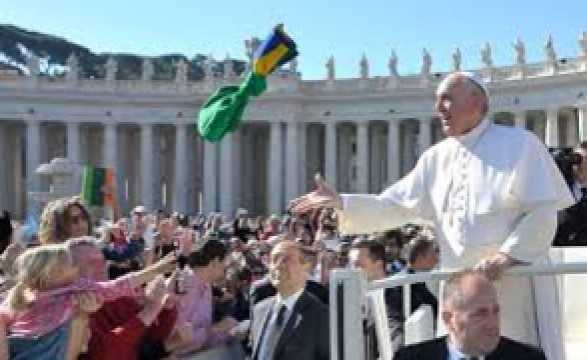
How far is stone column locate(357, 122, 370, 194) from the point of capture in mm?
68938

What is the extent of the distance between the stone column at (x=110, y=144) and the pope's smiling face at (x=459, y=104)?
6405 centimetres

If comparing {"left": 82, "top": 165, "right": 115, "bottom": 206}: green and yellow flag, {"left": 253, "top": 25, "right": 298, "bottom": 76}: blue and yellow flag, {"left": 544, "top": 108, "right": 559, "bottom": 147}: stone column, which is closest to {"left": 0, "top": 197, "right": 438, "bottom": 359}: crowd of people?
{"left": 253, "top": 25, "right": 298, "bottom": 76}: blue and yellow flag

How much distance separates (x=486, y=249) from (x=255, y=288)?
330 centimetres

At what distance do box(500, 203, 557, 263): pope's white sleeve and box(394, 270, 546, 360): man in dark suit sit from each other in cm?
103

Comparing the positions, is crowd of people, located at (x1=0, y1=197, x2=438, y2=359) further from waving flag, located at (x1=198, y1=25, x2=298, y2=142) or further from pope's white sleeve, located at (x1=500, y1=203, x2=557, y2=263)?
waving flag, located at (x1=198, y1=25, x2=298, y2=142)

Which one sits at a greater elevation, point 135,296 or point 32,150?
point 32,150

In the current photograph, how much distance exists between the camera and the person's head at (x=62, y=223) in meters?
8.20

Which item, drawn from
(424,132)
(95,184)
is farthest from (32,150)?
(95,184)

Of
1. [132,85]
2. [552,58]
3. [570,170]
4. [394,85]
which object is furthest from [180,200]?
[570,170]

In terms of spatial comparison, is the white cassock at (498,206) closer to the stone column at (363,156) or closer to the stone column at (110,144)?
the stone column at (363,156)

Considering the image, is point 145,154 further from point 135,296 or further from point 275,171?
point 135,296

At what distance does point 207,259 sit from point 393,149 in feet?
198

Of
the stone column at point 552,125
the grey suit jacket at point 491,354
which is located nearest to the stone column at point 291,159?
the stone column at point 552,125

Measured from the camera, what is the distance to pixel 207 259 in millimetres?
8695
